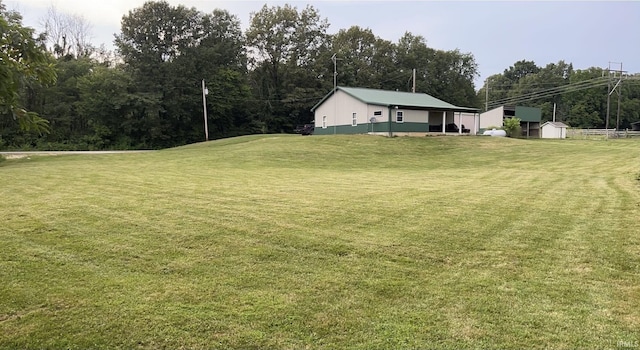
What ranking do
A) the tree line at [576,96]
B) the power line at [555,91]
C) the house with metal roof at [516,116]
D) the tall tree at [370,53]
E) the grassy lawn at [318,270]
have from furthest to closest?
the tree line at [576,96], the power line at [555,91], the tall tree at [370,53], the house with metal roof at [516,116], the grassy lawn at [318,270]

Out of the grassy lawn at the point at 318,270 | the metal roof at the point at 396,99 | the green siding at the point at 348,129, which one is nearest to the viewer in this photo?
the grassy lawn at the point at 318,270

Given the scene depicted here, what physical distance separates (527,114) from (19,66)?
5181 centimetres

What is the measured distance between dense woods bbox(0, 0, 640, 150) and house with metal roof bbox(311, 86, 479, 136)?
13931 mm

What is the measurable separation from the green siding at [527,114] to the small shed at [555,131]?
5.05ft

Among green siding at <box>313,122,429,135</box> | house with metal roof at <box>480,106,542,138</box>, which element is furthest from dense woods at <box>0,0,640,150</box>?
green siding at <box>313,122,429,135</box>

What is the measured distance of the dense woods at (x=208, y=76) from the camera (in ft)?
125

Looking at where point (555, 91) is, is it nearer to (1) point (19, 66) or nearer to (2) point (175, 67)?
(2) point (175, 67)

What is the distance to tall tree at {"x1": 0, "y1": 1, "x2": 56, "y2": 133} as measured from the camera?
9.27 ft

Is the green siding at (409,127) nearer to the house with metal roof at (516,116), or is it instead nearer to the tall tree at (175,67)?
the house with metal roof at (516,116)

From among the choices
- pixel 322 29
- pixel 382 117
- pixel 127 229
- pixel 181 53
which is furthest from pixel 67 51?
pixel 127 229

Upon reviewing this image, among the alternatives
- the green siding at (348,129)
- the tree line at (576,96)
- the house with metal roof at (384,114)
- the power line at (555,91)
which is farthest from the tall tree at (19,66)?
the power line at (555,91)

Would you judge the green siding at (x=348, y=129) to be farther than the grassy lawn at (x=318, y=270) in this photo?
Yes

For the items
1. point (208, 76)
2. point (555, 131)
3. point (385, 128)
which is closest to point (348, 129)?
point (385, 128)

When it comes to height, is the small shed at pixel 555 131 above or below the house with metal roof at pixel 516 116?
below
